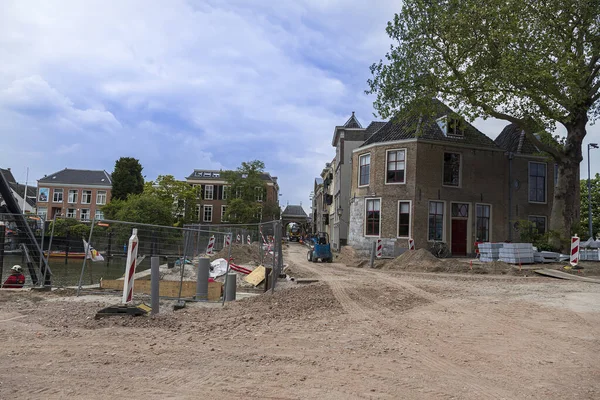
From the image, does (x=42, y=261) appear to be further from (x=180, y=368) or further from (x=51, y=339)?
(x=180, y=368)

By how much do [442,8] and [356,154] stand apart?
11470 mm

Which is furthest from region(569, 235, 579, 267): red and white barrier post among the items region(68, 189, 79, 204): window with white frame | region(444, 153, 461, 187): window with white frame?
region(68, 189, 79, 204): window with white frame

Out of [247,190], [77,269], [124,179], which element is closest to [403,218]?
[77,269]

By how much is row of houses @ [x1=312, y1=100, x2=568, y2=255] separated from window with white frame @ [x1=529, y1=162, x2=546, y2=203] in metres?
0.06

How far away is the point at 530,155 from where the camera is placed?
30125 mm

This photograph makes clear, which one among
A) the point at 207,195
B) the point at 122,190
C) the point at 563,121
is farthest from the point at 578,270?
the point at 207,195

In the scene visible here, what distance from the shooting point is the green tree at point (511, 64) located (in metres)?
20.4

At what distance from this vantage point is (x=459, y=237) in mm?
28906

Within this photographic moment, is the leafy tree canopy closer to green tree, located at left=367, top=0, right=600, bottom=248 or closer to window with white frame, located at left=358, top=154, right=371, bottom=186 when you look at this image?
window with white frame, located at left=358, top=154, right=371, bottom=186

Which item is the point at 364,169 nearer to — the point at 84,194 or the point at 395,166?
the point at 395,166

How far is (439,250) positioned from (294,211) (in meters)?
77.6

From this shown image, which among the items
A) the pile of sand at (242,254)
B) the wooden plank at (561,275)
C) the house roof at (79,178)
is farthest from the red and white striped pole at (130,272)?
the house roof at (79,178)

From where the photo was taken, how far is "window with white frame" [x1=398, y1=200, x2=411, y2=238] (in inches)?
1105

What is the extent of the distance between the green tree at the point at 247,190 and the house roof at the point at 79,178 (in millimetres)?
23131
